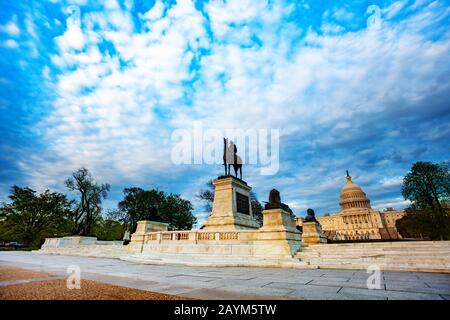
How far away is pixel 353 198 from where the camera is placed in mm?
108625

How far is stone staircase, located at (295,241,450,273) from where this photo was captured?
353 inches

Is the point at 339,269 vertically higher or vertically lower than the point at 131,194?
lower

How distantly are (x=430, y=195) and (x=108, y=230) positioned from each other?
62.1 meters

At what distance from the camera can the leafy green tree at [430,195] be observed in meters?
31.6

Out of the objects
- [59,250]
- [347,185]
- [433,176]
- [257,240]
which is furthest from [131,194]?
[347,185]

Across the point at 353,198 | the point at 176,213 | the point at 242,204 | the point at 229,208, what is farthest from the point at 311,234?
the point at 353,198

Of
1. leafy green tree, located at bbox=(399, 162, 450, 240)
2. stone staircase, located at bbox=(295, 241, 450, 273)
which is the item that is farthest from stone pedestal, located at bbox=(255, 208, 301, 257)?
leafy green tree, located at bbox=(399, 162, 450, 240)

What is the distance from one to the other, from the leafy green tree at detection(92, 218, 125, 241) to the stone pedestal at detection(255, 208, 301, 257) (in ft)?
155

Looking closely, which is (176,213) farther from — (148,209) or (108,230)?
(108,230)

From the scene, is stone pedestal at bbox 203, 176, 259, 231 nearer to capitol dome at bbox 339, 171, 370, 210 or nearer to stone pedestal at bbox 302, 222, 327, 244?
stone pedestal at bbox 302, 222, 327, 244

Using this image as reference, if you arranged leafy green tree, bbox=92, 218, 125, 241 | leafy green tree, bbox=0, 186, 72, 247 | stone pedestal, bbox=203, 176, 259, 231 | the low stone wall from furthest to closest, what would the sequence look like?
leafy green tree, bbox=92, 218, 125, 241
leafy green tree, bbox=0, 186, 72, 247
the low stone wall
stone pedestal, bbox=203, 176, 259, 231
